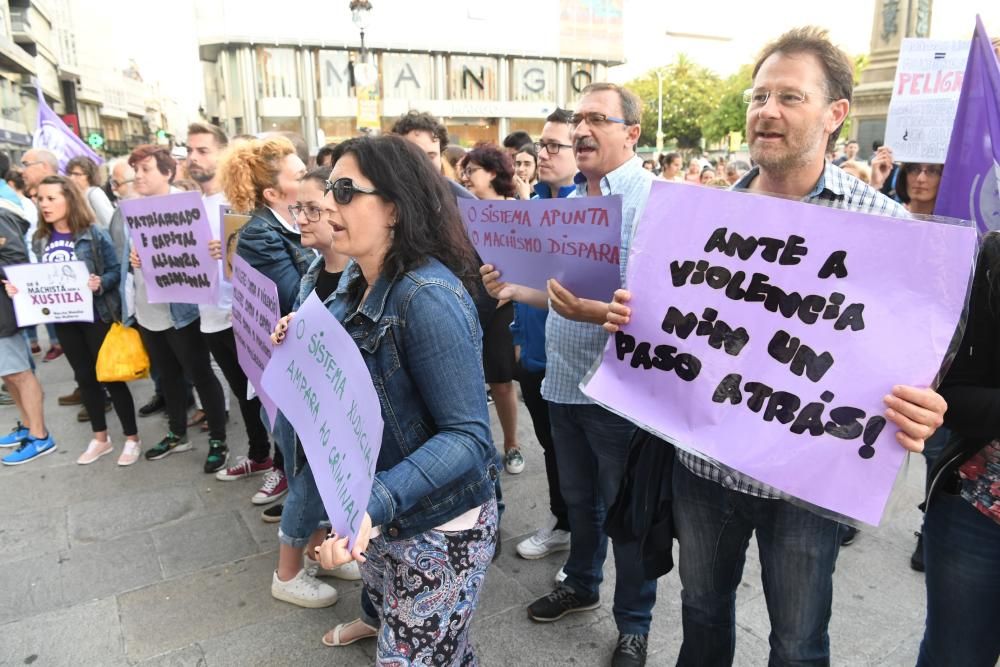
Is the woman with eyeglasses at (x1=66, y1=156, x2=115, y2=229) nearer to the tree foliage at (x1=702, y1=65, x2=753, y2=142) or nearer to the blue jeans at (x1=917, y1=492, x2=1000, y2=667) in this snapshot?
the blue jeans at (x1=917, y1=492, x2=1000, y2=667)

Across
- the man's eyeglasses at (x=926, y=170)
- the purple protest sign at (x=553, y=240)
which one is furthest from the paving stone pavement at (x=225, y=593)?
the man's eyeglasses at (x=926, y=170)

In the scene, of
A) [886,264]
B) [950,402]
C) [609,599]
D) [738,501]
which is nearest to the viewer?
[886,264]

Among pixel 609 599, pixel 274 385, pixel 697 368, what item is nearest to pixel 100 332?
pixel 274 385

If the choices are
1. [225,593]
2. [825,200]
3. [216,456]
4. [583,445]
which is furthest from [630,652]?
[216,456]

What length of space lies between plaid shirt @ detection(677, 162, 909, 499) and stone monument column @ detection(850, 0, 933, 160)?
14293 mm

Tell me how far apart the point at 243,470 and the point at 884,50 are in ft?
52.0

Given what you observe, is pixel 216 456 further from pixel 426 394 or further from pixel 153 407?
pixel 426 394

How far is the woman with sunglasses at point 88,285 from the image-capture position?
4352mm

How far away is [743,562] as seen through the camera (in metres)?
1.83

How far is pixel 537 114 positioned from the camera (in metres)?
42.7

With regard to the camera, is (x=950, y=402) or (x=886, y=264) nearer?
(x=886, y=264)

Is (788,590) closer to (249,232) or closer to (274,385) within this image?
(274,385)

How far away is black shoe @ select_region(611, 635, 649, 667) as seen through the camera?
95.5 inches

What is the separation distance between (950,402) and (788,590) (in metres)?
0.63
